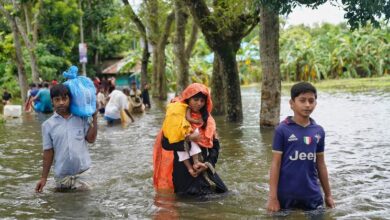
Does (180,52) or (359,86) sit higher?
(180,52)

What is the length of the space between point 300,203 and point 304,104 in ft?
2.95

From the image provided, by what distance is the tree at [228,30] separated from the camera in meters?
14.7

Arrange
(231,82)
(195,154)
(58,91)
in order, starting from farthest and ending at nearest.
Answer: (231,82)
(195,154)
(58,91)

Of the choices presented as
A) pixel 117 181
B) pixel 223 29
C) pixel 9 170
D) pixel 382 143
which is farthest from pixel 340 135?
pixel 9 170

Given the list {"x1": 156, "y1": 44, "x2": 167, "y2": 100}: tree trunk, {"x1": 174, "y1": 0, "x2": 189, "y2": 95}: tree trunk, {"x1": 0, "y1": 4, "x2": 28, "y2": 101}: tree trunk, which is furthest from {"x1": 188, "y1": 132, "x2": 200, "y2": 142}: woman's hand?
{"x1": 156, "y1": 44, "x2": 167, "y2": 100}: tree trunk

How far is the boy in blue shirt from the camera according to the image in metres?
5.09

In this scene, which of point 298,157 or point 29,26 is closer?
point 298,157

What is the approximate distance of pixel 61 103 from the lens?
261 inches

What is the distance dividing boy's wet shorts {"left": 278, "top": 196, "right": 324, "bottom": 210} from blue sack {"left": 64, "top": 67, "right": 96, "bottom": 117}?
2602mm

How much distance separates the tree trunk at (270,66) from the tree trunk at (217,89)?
13.4 feet

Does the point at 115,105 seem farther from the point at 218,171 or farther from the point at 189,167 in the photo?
the point at 189,167

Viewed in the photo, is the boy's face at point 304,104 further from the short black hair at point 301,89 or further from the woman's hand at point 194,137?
the woman's hand at point 194,137

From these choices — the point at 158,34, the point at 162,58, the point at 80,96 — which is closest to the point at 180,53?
the point at 162,58

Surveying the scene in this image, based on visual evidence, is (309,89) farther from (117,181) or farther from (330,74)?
(330,74)
